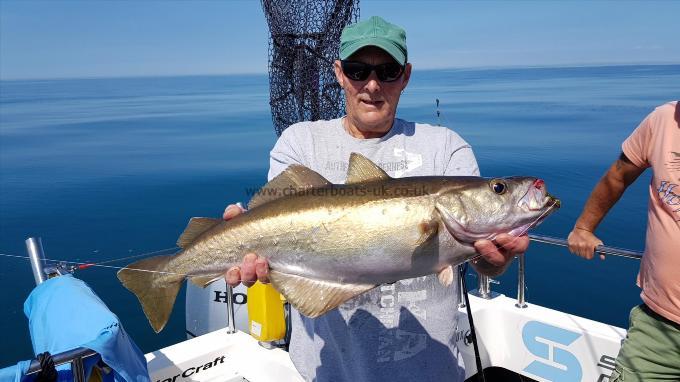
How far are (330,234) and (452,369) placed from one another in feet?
4.18

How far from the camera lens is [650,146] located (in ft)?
11.5

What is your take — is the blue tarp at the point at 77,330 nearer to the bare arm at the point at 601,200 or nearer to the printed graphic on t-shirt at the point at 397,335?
the printed graphic on t-shirt at the point at 397,335

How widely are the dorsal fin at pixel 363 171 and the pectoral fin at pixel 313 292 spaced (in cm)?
61

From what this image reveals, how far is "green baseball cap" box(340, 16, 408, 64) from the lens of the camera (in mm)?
2908

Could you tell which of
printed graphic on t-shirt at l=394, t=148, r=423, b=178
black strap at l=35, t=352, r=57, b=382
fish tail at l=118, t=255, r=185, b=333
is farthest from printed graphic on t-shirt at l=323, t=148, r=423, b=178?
black strap at l=35, t=352, r=57, b=382

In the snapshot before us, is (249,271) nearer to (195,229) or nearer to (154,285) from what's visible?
(195,229)

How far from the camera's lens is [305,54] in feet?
22.9

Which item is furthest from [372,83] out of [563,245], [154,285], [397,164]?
[563,245]

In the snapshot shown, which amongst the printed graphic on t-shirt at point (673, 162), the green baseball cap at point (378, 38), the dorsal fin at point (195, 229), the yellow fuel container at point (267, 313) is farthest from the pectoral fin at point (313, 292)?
the printed graphic on t-shirt at point (673, 162)

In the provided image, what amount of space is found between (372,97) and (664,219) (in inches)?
90.9

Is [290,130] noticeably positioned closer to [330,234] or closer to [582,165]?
[330,234]

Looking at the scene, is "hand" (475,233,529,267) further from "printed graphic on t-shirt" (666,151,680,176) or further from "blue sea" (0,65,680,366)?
"blue sea" (0,65,680,366)

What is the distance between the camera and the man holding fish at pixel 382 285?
9.46 ft

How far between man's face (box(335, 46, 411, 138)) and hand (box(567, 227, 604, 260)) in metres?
2.29
